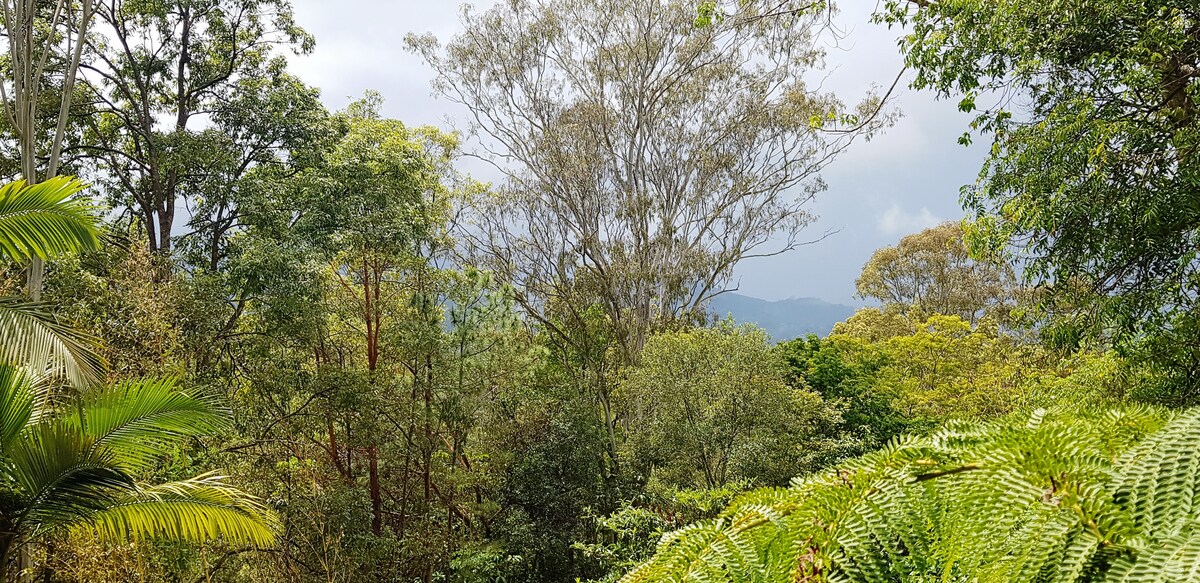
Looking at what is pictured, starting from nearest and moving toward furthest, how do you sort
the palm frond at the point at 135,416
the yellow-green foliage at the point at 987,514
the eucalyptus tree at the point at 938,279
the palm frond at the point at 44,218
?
the yellow-green foliage at the point at 987,514 < the palm frond at the point at 135,416 < the palm frond at the point at 44,218 < the eucalyptus tree at the point at 938,279

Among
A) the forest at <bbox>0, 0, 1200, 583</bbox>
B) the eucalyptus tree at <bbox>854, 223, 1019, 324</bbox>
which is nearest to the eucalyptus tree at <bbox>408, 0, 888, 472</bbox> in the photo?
the forest at <bbox>0, 0, 1200, 583</bbox>

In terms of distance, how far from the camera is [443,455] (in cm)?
1146

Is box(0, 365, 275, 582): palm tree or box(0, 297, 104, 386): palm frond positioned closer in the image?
box(0, 365, 275, 582): palm tree

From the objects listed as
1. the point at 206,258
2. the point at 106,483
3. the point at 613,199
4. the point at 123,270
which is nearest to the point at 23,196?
the point at 106,483

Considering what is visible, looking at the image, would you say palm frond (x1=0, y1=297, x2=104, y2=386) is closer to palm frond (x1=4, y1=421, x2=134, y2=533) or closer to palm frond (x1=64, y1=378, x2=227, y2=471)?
palm frond (x1=64, y1=378, x2=227, y2=471)

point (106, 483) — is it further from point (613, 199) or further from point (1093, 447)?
point (613, 199)

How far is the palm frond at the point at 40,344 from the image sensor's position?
486 cm

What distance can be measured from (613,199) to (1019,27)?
12.2m

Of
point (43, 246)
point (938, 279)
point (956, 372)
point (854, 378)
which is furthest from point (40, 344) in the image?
point (938, 279)

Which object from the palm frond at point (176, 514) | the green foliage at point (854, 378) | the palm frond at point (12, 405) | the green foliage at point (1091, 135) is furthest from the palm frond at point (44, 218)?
the green foliage at point (854, 378)

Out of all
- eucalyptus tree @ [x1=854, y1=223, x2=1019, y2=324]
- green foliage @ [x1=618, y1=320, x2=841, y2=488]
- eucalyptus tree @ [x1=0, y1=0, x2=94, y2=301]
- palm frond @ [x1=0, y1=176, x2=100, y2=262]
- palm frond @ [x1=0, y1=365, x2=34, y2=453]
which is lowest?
green foliage @ [x1=618, y1=320, x2=841, y2=488]

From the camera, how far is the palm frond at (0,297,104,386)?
4.86 metres

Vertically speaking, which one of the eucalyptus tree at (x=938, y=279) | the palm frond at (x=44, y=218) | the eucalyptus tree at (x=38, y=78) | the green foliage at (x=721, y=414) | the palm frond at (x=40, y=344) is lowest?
the green foliage at (x=721, y=414)

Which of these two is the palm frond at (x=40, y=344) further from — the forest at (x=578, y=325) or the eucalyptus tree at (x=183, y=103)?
the eucalyptus tree at (x=183, y=103)
